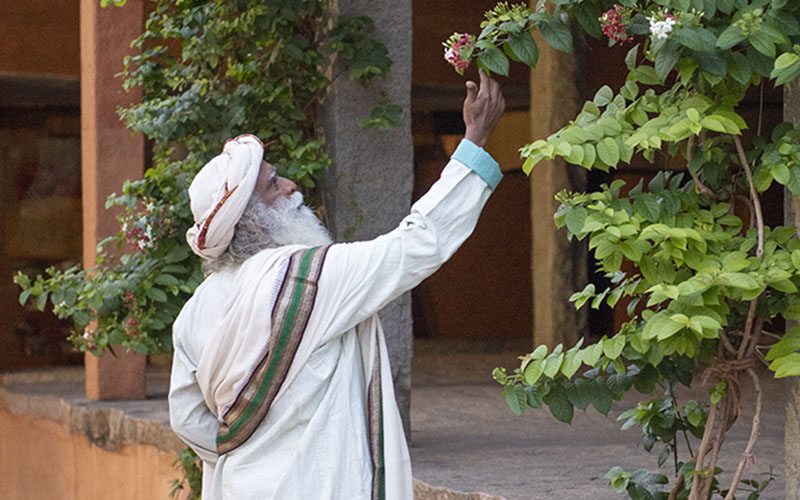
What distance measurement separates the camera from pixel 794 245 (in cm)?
270

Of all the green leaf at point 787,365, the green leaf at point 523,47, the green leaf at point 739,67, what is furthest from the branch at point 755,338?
the green leaf at point 523,47

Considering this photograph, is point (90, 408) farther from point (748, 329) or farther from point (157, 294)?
point (748, 329)

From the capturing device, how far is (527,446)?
530 cm

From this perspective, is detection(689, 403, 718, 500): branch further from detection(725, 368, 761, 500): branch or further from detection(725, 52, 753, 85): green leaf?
detection(725, 52, 753, 85): green leaf

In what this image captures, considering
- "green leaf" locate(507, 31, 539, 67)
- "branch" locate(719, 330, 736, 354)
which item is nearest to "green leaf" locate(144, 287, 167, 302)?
"green leaf" locate(507, 31, 539, 67)

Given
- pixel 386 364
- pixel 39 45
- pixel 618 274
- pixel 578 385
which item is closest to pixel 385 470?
pixel 386 364

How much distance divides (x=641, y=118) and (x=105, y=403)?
4857mm

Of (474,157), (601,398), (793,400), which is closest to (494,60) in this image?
(474,157)

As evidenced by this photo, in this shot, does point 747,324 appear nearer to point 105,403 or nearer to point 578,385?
point 578,385

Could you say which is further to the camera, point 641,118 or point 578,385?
point 578,385

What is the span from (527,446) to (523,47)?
9.10ft

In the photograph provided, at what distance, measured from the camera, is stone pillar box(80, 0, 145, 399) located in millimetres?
7043

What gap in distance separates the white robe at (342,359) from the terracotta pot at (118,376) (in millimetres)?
4269

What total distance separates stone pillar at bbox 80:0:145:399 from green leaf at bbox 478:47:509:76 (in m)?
4.49
